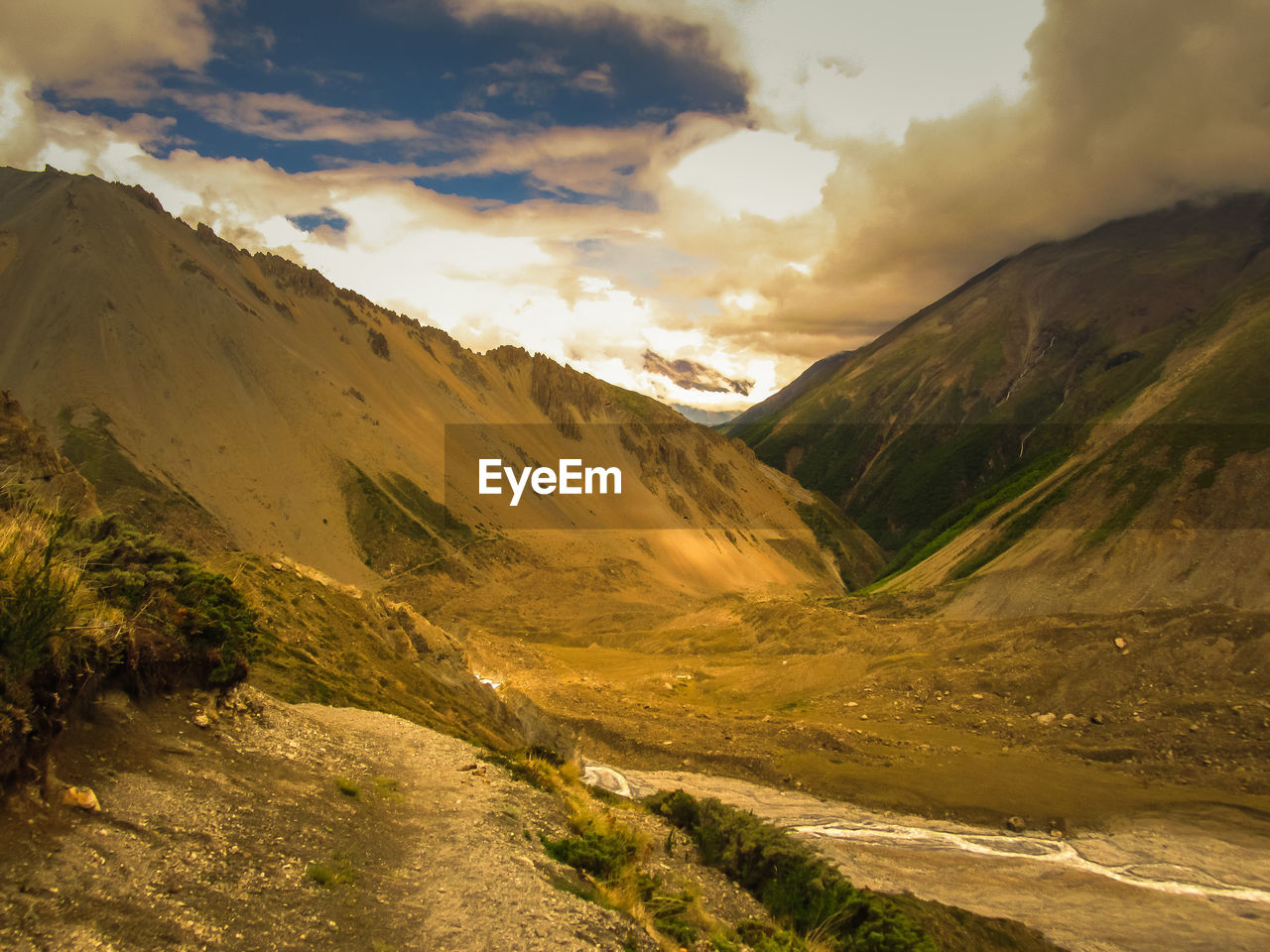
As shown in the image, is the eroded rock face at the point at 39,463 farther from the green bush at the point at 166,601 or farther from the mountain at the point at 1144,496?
the mountain at the point at 1144,496

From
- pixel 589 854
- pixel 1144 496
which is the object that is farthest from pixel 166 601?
pixel 1144 496

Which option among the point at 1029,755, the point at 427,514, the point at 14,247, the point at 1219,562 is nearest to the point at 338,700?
the point at 1029,755

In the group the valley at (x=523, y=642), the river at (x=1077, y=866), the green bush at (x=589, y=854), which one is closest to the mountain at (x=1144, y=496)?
the valley at (x=523, y=642)

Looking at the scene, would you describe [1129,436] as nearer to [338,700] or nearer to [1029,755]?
[1029,755]

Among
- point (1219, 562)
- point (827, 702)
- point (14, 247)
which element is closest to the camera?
point (827, 702)

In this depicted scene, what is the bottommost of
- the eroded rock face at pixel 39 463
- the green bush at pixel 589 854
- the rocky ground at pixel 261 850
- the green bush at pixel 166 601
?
the green bush at pixel 589 854

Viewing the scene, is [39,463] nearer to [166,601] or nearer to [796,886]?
[166,601]

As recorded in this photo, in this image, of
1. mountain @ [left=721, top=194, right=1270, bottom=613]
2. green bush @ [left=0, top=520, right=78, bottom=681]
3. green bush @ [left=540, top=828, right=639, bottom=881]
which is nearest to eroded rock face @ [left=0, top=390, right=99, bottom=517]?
green bush @ [left=0, top=520, right=78, bottom=681]
